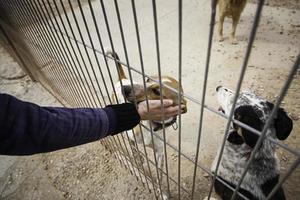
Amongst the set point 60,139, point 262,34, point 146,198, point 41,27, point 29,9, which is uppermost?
point 29,9

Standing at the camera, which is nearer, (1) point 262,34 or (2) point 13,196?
(2) point 13,196

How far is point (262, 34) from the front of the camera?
4207mm

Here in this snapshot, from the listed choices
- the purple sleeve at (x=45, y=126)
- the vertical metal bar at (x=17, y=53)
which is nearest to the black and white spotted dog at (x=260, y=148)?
the purple sleeve at (x=45, y=126)

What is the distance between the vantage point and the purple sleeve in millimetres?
954

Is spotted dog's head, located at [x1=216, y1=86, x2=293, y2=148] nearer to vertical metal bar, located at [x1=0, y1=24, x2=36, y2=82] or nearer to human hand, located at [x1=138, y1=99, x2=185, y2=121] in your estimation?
human hand, located at [x1=138, y1=99, x2=185, y2=121]

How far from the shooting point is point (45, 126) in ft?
3.32

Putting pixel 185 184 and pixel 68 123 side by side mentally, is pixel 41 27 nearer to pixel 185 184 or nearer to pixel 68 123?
pixel 68 123

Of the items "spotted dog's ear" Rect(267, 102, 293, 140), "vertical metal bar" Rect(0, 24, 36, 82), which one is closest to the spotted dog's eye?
"spotted dog's ear" Rect(267, 102, 293, 140)

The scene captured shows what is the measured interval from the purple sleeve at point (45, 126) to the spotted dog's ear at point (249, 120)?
88 cm

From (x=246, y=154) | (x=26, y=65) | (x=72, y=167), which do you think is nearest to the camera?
(x=246, y=154)

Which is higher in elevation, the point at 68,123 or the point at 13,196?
the point at 68,123

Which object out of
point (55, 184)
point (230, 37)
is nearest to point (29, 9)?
point (55, 184)

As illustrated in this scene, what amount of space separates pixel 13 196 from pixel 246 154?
227cm

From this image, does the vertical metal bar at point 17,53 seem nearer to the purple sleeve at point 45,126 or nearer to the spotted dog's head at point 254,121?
the purple sleeve at point 45,126
